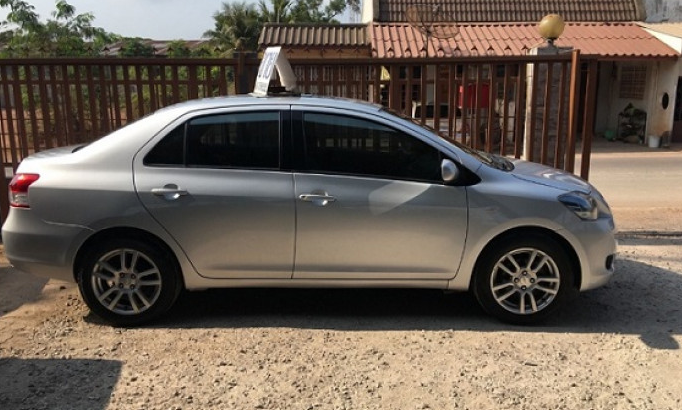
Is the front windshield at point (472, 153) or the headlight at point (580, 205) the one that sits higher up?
the front windshield at point (472, 153)

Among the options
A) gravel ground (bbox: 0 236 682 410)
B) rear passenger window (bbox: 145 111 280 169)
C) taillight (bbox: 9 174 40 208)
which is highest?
rear passenger window (bbox: 145 111 280 169)

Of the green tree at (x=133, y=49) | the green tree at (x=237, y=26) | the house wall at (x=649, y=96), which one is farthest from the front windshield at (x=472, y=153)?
the green tree at (x=237, y=26)

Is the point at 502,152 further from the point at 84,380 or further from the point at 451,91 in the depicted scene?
the point at 84,380

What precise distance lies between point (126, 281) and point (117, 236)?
0.33m

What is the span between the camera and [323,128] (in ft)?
14.1

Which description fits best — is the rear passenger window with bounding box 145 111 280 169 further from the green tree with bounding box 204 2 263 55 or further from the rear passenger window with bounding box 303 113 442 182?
the green tree with bounding box 204 2 263 55

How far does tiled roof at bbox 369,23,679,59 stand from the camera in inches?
638

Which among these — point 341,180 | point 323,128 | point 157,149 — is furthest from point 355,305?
point 157,149

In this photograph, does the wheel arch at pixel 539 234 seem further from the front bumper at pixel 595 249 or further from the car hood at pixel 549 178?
the car hood at pixel 549 178

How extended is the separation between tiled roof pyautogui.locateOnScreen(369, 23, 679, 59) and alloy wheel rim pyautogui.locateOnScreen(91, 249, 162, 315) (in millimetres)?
12636

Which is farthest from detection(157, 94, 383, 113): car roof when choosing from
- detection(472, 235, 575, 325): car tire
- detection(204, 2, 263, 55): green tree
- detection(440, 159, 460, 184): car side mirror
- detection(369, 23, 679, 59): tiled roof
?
detection(204, 2, 263, 55): green tree

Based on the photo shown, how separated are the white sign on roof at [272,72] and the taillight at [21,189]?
1767mm

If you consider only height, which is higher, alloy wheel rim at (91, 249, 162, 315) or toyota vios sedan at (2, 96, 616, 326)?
toyota vios sedan at (2, 96, 616, 326)

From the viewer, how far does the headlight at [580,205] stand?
4.20 m
